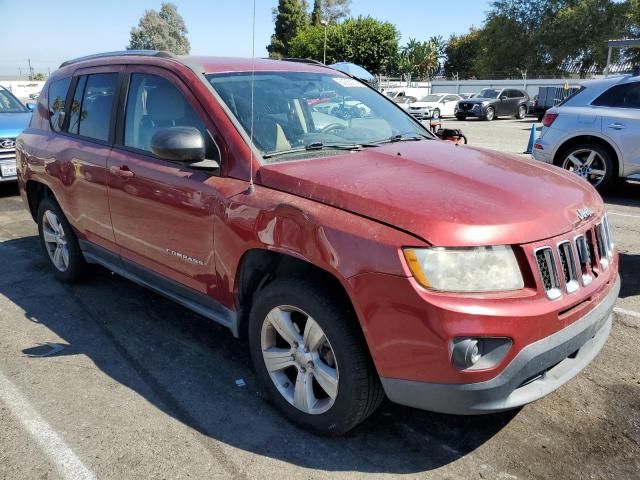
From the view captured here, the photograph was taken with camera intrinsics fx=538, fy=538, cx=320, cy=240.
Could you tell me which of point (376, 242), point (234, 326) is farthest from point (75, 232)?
point (376, 242)

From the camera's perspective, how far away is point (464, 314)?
6.80 feet

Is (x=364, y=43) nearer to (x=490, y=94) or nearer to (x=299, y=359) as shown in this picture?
(x=490, y=94)

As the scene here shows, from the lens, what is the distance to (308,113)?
11.0ft

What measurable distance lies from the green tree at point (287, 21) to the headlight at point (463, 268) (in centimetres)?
7305

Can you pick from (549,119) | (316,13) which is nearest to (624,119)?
(549,119)

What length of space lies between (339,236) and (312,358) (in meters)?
0.67

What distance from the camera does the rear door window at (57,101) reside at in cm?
452

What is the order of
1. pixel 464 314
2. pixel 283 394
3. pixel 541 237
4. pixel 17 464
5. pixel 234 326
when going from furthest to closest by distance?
pixel 234 326 → pixel 283 394 → pixel 17 464 → pixel 541 237 → pixel 464 314

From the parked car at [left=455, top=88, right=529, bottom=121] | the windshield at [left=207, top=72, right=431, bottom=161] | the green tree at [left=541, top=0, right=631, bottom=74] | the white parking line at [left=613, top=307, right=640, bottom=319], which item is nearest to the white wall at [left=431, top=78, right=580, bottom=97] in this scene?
the parked car at [left=455, top=88, right=529, bottom=121]

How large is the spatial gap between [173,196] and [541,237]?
2.00 m

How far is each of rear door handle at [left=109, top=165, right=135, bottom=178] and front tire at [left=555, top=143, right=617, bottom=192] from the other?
633cm

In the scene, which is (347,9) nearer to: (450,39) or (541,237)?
(450,39)

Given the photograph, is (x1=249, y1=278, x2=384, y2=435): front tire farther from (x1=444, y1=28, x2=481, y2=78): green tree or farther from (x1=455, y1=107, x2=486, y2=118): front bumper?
(x1=444, y1=28, x2=481, y2=78): green tree

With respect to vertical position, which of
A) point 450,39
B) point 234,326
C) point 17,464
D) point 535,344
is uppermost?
point 450,39
